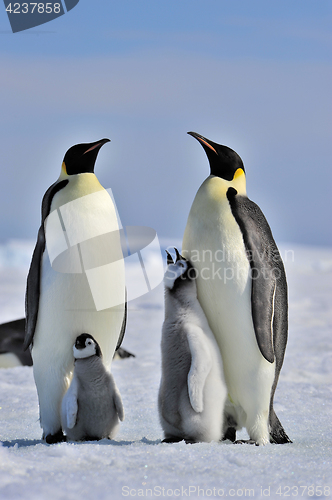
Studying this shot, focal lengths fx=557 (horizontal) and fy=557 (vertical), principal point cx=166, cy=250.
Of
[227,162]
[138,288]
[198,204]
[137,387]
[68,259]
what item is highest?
[227,162]

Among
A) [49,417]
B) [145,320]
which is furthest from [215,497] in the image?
[145,320]

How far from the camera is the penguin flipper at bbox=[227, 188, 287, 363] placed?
9.99 ft

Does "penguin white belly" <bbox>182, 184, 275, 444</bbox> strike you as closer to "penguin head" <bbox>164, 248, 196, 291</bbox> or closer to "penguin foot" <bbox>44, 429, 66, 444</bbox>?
"penguin head" <bbox>164, 248, 196, 291</bbox>

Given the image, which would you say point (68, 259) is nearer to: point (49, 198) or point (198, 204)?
point (49, 198)

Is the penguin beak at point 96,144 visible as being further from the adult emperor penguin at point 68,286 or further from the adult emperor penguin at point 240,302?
the adult emperor penguin at point 240,302

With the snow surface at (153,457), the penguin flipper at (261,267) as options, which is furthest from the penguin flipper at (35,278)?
the penguin flipper at (261,267)

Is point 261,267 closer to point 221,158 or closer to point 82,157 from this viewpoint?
point 221,158

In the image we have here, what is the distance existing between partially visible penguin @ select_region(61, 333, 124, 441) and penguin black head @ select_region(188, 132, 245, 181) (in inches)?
49.2

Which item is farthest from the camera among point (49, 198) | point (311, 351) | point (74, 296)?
point (311, 351)

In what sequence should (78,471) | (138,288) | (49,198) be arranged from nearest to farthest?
(78,471) → (49,198) → (138,288)

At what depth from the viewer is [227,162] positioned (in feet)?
10.9

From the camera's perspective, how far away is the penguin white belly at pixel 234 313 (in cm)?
309

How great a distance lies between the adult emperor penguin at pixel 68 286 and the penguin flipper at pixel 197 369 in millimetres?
629

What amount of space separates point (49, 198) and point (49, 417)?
51.2 inches
